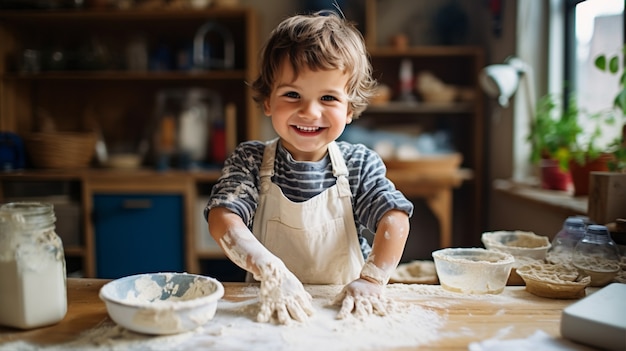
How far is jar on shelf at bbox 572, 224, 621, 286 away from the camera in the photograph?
3.34 ft

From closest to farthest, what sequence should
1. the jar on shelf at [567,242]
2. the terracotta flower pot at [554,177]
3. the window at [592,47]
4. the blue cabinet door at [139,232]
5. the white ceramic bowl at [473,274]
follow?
the white ceramic bowl at [473,274] → the jar on shelf at [567,242] → the window at [592,47] → the terracotta flower pot at [554,177] → the blue cabinet door at [139,232]

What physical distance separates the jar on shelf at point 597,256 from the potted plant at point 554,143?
102 cm

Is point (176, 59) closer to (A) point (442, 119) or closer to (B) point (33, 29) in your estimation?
(B) point (33, 29)

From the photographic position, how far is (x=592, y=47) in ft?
7.25

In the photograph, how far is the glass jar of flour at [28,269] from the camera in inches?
30.2

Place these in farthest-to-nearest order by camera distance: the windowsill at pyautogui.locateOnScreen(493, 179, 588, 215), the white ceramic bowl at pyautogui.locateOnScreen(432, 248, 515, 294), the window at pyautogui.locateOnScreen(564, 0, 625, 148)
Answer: the window at pyautogui.locateOnScreen(564, 0, 625, 148) < the windowsill at pyautogui.locateOnScreen(493, 179, 588, 215) < the white ceramic bowl at pyautogui.locateOnScreen(432, 248, 515, 294)

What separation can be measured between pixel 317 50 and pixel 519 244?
67cm

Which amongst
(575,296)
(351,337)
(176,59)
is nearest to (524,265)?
(575,296)

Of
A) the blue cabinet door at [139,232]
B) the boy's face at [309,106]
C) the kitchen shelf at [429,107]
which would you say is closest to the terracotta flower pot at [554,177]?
the kitchen shelf at [429,107]

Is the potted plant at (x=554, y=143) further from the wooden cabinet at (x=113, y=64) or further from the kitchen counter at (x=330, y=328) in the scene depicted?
the wooden cabinet at (x=113, y=64)

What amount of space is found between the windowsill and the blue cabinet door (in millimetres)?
1657

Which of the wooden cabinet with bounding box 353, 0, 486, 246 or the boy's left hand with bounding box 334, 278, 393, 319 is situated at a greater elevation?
the wooden cabinet with bounding box 353, 0, 486, 246

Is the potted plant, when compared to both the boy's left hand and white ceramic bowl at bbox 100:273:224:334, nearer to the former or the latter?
the boy's left hand

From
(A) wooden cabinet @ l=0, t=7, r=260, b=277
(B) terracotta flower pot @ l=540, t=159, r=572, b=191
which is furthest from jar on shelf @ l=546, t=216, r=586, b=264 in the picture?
(A) wooden cabinet @ l=0, t=7, r=260, b=277
